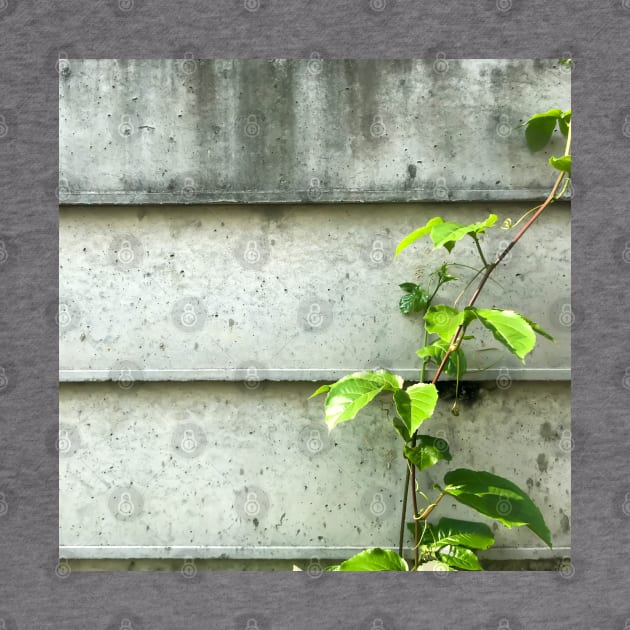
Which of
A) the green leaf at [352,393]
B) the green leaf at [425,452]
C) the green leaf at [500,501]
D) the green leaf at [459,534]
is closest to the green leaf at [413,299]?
the green leaf at [352,393]

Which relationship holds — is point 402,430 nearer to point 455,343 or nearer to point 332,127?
point 455,343

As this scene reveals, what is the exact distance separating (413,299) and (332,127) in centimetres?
64

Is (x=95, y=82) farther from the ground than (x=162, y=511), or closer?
farther from the ground

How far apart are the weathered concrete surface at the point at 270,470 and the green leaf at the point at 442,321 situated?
1.08 ft

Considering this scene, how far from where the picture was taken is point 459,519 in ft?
5.93

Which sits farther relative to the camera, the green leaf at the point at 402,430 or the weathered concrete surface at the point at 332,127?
the weathered concrete surface at the point at 332,127

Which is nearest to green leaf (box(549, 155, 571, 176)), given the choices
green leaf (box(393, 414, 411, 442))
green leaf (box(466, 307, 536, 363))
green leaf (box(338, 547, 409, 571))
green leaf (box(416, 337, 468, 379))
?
A: green leaf (box(466, 307, 536, 363))

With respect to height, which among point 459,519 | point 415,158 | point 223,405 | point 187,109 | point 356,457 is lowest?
point 459,519

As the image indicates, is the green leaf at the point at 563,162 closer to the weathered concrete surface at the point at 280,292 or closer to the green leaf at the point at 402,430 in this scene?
the weathered concrete surface at the point at 280,292

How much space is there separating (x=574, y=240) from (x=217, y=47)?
117 centimetres

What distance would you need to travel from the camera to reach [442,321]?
164 cm

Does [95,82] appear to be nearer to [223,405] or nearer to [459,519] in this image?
[223,405]

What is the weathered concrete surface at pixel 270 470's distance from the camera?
5.94 feet

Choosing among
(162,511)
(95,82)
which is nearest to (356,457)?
(162,511)
